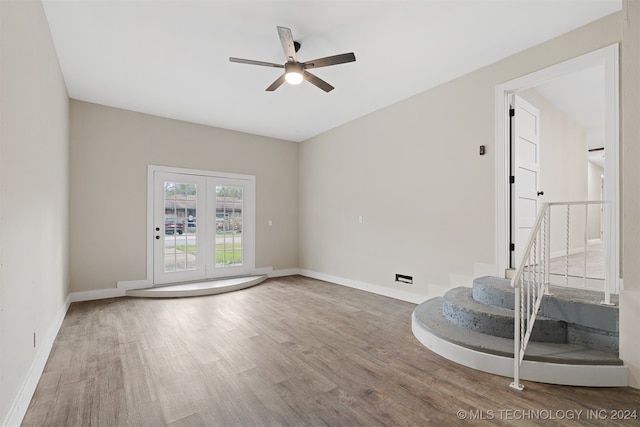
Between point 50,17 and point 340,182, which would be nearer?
point 50,17

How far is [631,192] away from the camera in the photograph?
2182mm

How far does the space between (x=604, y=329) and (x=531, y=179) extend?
7.22 ft

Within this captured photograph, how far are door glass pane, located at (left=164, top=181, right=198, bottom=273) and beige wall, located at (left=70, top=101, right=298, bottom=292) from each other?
14.0 inches

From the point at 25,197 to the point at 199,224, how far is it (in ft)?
12.0

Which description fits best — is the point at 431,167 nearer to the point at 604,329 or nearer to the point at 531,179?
the point at 531,179

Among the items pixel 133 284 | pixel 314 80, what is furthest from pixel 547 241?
pixel 133 284

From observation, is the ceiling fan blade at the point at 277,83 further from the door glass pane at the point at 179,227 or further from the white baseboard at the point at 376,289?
the white baseboard at the point at 376,289

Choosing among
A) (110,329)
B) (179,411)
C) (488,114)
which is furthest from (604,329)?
(110,329)

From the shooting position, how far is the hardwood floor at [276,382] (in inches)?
74.9

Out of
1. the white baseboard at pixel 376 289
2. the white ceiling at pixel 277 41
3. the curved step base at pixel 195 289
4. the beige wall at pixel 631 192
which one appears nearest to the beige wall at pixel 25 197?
the white ceiling at pixel 277 41

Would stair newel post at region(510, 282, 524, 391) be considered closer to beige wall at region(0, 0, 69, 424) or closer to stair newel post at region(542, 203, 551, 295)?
stair newel post at region(542, 203, 551, 295)

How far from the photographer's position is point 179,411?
1956 millimetres

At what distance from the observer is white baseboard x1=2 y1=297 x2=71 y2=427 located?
1.75 meters

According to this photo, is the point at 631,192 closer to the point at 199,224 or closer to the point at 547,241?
the point at 547,241
